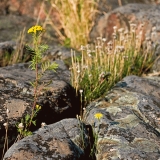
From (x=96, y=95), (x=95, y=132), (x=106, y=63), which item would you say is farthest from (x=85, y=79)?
(x=95, y=132)

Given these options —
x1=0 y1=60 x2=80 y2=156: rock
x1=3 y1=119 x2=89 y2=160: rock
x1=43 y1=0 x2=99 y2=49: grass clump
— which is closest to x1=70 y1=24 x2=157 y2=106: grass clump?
x1=0 y1=60 x2=80 y2=156: rock

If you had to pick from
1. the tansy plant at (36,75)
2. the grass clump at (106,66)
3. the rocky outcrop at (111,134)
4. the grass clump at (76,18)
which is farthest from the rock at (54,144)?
the grass clump at (76,18)

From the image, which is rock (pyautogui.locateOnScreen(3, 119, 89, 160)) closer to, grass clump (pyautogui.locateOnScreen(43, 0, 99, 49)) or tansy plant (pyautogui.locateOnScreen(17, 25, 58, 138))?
tansy plant (pyautogui.locateOnScreen(17, 25, 58, 138))

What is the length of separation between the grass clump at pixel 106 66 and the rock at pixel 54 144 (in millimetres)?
818

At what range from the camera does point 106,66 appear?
5719mm

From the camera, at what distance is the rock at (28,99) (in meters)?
4.30

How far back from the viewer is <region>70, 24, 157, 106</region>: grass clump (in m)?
5.20

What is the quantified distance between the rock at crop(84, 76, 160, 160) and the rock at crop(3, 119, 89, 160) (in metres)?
0.20

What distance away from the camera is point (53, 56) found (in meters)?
6.63

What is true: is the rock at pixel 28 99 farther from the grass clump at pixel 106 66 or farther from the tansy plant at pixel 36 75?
the grass clump at pixel 106 66

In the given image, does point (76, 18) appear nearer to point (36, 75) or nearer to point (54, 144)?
point (36, 75)

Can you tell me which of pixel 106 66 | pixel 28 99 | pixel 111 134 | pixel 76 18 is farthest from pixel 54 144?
A: pixel 76 18

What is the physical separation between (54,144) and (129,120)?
35.3 inches

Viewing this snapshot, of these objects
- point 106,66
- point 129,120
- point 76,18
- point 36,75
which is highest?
point 36,75
